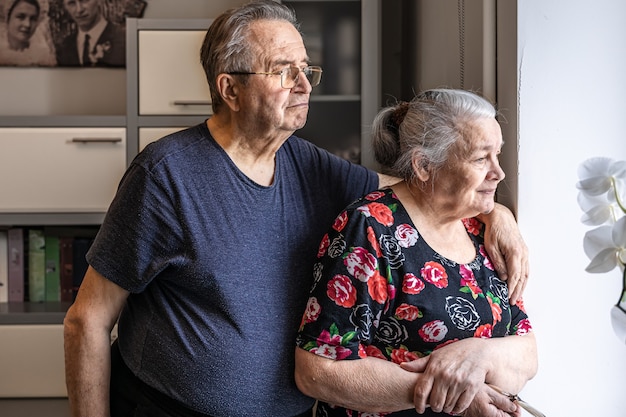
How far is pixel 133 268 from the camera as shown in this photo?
1.47 meters

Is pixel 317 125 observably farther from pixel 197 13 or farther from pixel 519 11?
pixel 519 11

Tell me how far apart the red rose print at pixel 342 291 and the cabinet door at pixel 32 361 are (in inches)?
66.7

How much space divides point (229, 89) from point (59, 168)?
1.45 metres

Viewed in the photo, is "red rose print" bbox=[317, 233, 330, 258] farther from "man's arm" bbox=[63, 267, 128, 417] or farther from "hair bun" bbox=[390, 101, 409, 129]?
"man's arm" bbox=[63, 267, 128, 417]

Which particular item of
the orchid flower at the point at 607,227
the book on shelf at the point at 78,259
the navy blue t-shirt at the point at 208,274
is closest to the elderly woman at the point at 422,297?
the navy blue t-shirt at the point at 208,274

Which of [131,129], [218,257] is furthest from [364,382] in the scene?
[131,129]

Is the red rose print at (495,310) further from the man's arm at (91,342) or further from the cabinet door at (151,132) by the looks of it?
the cabinet door at (151,132)

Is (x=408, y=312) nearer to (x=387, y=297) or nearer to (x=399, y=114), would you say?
(x=387, y=297)

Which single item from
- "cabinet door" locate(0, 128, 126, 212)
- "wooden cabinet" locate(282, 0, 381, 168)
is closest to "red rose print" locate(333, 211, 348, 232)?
"wooden cabinet" locate(282, 0, 381, 168)

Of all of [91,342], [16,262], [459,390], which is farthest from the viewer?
[16,262]

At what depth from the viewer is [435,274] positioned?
1.39 m

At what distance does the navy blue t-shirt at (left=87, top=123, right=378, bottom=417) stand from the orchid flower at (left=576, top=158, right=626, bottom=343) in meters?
0.76

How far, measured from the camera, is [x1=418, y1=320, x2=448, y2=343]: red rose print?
1356 millimetres

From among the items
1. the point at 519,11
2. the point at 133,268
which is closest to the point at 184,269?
the point at 133,268
